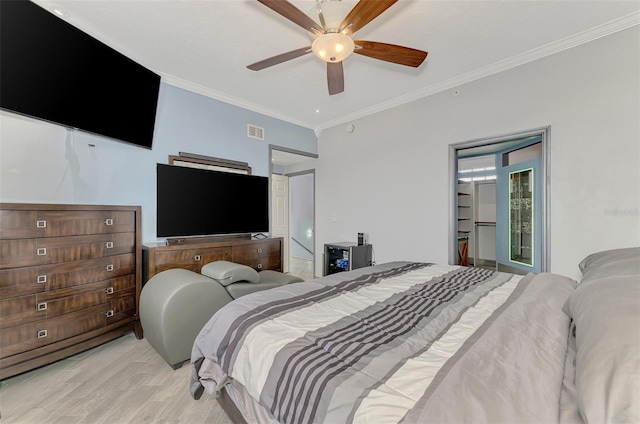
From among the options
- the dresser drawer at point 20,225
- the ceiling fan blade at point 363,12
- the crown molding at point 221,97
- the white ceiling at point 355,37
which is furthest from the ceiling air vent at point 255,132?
the dresser drawer at point 20,225

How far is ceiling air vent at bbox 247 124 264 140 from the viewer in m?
3.89

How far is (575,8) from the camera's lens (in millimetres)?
2055

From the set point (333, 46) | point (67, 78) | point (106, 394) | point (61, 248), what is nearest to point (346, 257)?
point (333, 46)

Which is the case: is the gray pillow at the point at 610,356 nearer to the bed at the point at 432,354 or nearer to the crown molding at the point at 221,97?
the bed at the point at 432,354

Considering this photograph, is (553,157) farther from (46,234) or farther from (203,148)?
(46,234)

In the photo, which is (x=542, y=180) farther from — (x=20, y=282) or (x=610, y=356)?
(x=20, y=282)

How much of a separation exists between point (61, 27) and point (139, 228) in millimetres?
1688

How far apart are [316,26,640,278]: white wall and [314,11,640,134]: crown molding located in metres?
0.05

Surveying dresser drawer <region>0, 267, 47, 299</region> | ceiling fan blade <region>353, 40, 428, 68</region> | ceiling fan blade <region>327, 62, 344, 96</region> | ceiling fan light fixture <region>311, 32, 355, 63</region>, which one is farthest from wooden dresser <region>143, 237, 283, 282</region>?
ceiling fan blade <region>353, 40, 428, 68</region>

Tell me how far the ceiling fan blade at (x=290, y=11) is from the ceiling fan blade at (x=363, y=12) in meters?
0.22

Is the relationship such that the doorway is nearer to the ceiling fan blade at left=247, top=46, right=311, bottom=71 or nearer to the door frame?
the ceiling fan blade at left=247, top=46, right=311, bottom=71

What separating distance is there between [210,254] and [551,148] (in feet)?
12.5

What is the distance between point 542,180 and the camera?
266 cm

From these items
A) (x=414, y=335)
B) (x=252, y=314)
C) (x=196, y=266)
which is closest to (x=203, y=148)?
(x=196, y=266)
